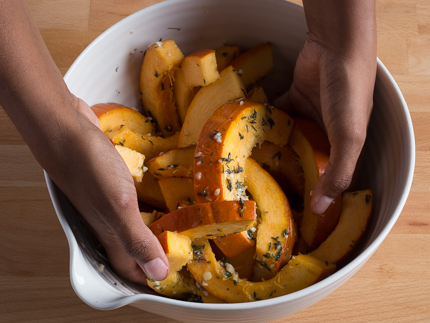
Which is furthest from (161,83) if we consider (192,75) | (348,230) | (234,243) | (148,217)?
(348,230)

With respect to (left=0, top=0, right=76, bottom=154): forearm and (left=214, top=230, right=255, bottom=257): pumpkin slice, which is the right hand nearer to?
(left=0, top=0, right=76, bottom=154): forearm

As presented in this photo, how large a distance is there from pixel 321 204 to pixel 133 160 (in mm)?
419

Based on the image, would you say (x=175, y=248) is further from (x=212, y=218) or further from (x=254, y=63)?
(x=254, y=63)

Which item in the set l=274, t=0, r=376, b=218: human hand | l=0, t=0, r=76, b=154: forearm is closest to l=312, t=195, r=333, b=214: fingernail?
l=274, t=0, r=376, b=218: human hand

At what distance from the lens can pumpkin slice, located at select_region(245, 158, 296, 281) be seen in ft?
2.86

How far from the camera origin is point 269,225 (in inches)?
35.1

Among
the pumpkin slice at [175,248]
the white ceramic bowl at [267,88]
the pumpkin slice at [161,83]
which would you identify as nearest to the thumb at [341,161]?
the white ceramic bowl at [267,88]

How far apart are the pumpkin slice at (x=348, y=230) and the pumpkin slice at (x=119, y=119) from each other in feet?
1.71

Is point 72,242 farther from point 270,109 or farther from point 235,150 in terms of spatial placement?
point 270,109

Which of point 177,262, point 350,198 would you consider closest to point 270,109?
point 350,198

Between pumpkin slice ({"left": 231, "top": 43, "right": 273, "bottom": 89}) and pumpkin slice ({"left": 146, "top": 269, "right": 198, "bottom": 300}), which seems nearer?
pumpkin slice ({"left": 146, "top": 269, "right": 198, "bottom": 300})

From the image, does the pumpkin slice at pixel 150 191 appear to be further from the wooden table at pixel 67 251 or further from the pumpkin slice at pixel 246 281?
the wooden table at pixel 67 251

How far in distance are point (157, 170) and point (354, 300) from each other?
596mm

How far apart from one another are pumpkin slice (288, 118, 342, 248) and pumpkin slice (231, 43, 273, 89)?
0.18 meters
